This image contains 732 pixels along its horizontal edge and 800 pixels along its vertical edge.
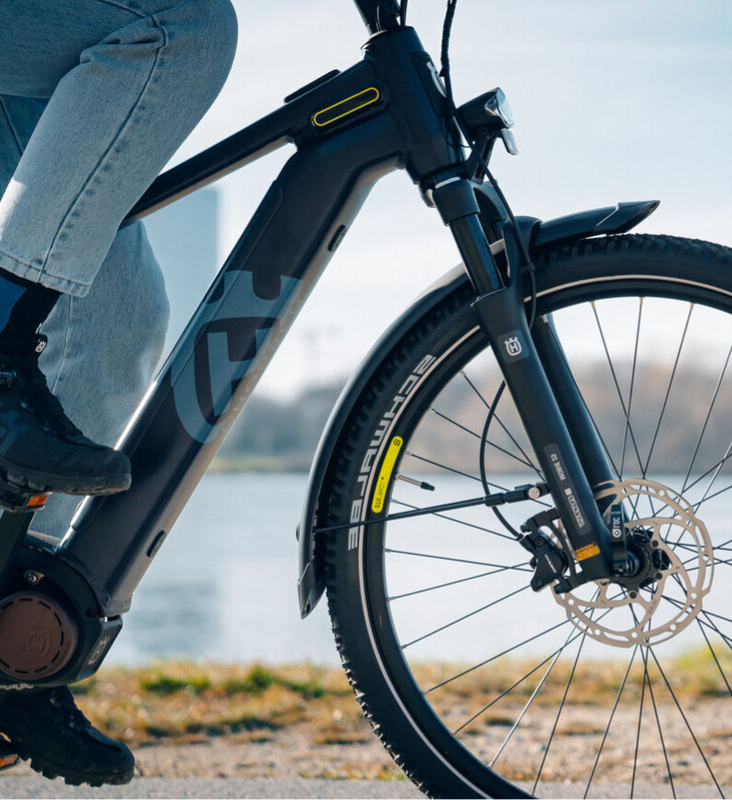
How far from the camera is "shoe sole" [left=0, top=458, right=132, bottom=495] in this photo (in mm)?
1275

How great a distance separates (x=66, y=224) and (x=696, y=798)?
168 cm

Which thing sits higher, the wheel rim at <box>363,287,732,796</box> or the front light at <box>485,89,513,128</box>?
the front light at <box>485,89,513,128</box>

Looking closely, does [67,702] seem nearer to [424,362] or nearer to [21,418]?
[21,418]

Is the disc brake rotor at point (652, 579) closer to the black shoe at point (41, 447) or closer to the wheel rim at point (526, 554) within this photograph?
the wheel rim at point (526, 554)

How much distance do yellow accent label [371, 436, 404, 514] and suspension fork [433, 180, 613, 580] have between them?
0.22m

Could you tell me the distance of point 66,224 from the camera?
1280 mm

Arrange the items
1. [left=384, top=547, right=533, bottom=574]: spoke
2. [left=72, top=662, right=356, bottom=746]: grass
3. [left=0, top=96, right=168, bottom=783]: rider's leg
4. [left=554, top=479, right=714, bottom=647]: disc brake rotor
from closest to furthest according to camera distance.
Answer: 1. [left=554, top=479, right=714, bottom=647]: disc brake rotor
2. [left=384, top=547, right=533, bottom=574]: spoke
3. [left=0, top=96, right=168, bottom=783]: rider's leg
4. [left=72, top=662, right=356, bottom=746]: grass

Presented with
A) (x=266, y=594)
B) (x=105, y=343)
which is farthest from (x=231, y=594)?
(x=105, y=343)

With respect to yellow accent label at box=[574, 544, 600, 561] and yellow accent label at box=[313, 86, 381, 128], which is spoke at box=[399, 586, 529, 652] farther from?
yellow accent label at box=[313, 86, 381, 128]

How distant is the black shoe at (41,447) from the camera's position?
1.27 m

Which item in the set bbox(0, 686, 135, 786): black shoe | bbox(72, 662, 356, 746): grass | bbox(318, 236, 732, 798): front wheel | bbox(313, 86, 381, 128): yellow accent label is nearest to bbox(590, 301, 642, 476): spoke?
bbox(318, 236, 732, 798): front wheel

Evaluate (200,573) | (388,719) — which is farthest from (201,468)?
(200,573)

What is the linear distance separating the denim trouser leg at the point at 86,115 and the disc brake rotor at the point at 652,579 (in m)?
0.91

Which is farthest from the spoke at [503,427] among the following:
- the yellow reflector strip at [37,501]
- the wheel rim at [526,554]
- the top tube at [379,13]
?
the yellow reflector strip at [37,501]
